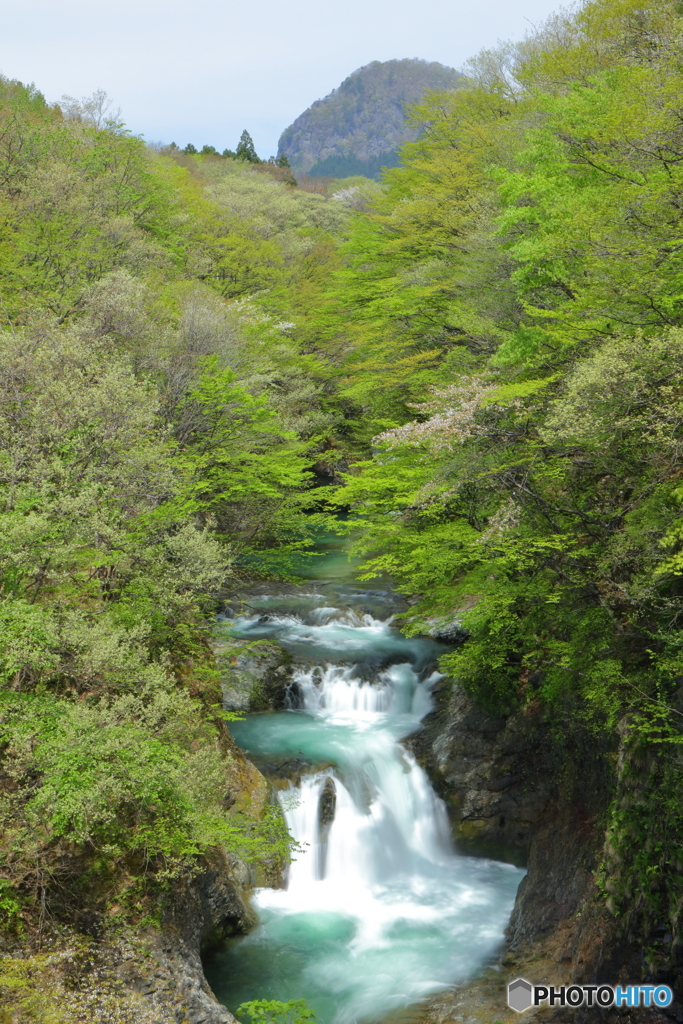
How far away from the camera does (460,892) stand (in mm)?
13383

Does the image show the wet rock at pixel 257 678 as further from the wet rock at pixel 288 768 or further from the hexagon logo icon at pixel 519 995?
the hexagon logo icon at pixel 519 995

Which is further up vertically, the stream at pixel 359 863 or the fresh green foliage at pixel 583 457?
the fresh green foliage at pixel 583 457

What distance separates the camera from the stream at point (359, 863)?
1096 cm

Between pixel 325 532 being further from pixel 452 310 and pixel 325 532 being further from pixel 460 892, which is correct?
pixel 460 892

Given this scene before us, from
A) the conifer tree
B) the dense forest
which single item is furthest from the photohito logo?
the conifer tree

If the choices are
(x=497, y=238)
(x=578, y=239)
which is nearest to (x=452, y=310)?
(x=497, y=238)

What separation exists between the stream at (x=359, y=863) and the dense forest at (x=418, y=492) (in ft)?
5.58

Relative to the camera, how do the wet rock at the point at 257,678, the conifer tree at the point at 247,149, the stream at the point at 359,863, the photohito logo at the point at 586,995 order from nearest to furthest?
the photohito logo at the point at 586,995 → the stream at the point at 359,863 → the wet rock at the point at 257,678 → the conifer tree at the point at 247,149

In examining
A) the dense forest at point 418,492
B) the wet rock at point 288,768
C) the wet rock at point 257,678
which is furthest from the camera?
the wet rock at point 257,678

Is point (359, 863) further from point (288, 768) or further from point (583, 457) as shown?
point (583, 457)

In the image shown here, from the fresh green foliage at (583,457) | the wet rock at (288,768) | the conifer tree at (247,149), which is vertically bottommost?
the wet rock at (288,768)

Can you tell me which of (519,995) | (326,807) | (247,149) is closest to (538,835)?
(519,995)

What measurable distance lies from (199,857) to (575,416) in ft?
27.1

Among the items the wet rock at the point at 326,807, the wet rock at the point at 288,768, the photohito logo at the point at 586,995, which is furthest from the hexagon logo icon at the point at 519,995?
the wet rock at the point at 288,768
